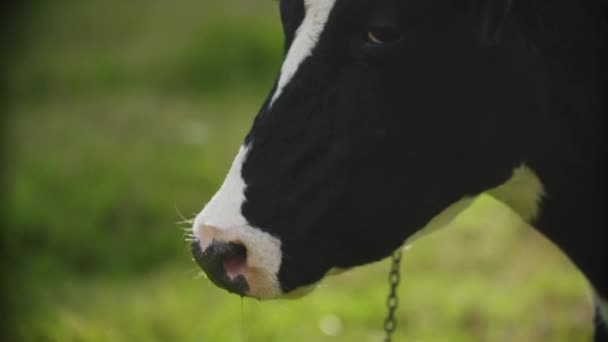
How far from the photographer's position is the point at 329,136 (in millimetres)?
2100

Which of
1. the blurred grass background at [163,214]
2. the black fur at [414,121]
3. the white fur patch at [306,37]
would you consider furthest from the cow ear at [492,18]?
the blurred grass background at [163,214]

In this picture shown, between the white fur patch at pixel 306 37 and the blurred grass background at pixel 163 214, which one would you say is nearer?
the white fur patch at pixel 306 37

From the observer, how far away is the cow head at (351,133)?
204 centimetres

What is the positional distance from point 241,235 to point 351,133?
320mm

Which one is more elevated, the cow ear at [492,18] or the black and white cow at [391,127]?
the cow ear at [492,18]

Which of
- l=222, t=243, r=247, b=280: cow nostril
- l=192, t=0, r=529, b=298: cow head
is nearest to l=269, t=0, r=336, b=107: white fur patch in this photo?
l=192, t=0, r=529, b=298: cow head

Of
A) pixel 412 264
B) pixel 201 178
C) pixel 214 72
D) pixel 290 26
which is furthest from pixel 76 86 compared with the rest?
pixel 290 26

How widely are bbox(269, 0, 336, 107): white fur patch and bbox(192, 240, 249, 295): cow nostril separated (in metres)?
0.33

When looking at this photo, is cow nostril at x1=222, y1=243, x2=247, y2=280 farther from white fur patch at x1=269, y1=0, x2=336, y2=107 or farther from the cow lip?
white fur patch at x1=269, y1=0, x2=336, y2=107

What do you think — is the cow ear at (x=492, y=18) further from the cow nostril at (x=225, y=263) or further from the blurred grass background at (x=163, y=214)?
the blurred grass background at (x=163, y=214)

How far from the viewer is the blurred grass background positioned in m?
4.89

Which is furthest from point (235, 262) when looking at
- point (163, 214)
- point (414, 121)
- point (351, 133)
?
point (163, 214)

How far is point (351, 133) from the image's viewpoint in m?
2.10

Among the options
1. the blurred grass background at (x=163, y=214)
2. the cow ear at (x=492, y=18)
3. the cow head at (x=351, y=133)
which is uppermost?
the cow ear at (x=492, y=18)
